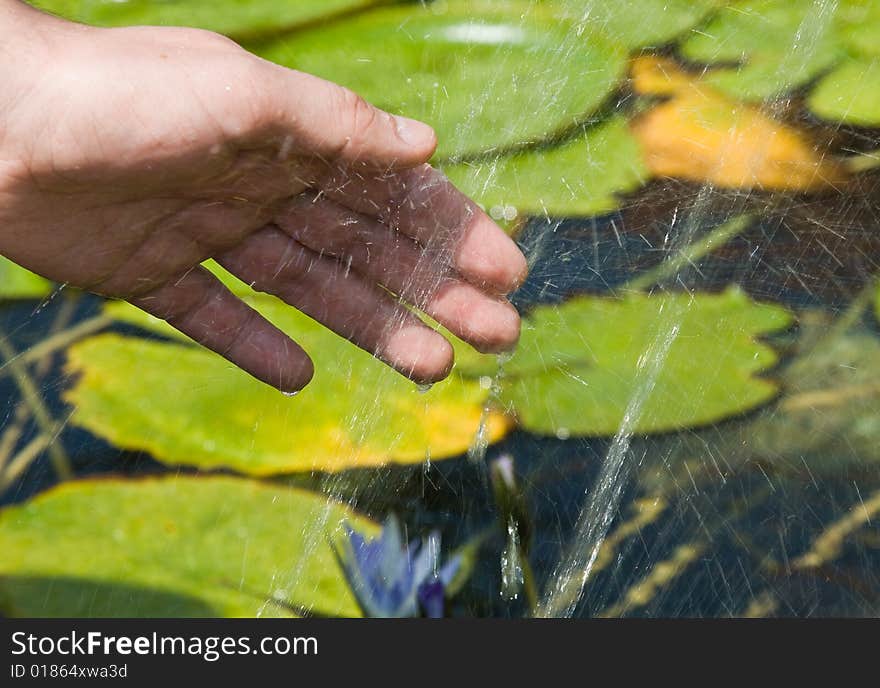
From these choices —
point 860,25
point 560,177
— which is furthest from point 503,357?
point 860,25

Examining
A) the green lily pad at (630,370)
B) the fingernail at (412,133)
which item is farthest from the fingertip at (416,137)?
the green lily pad at (630,370)

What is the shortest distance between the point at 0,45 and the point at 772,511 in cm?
101

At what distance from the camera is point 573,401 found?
1.34 metres

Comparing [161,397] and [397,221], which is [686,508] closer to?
[397,221]

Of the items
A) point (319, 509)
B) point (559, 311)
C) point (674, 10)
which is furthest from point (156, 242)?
point (674, 10)

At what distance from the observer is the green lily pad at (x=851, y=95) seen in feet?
5.27

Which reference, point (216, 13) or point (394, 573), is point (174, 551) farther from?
point (216, 13)

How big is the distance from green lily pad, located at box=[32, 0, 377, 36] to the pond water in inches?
6.9

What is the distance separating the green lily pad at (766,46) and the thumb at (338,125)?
2.49 ft

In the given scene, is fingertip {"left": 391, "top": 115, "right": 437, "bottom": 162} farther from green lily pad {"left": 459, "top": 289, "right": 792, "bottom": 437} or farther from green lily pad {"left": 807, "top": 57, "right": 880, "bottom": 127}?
green lily pad {"left": 807, "top": 57, "right": 880, "bottom": 127}

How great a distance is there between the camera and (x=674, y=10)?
1.73m

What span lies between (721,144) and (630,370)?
18.2 inches

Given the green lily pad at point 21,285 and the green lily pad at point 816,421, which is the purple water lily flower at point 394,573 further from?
the green lily pad at point 21,285

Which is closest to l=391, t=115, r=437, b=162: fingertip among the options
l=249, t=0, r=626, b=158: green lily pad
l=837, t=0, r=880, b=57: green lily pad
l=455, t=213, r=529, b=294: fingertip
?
l=455, t=213, r=529, b=294: fingertip
